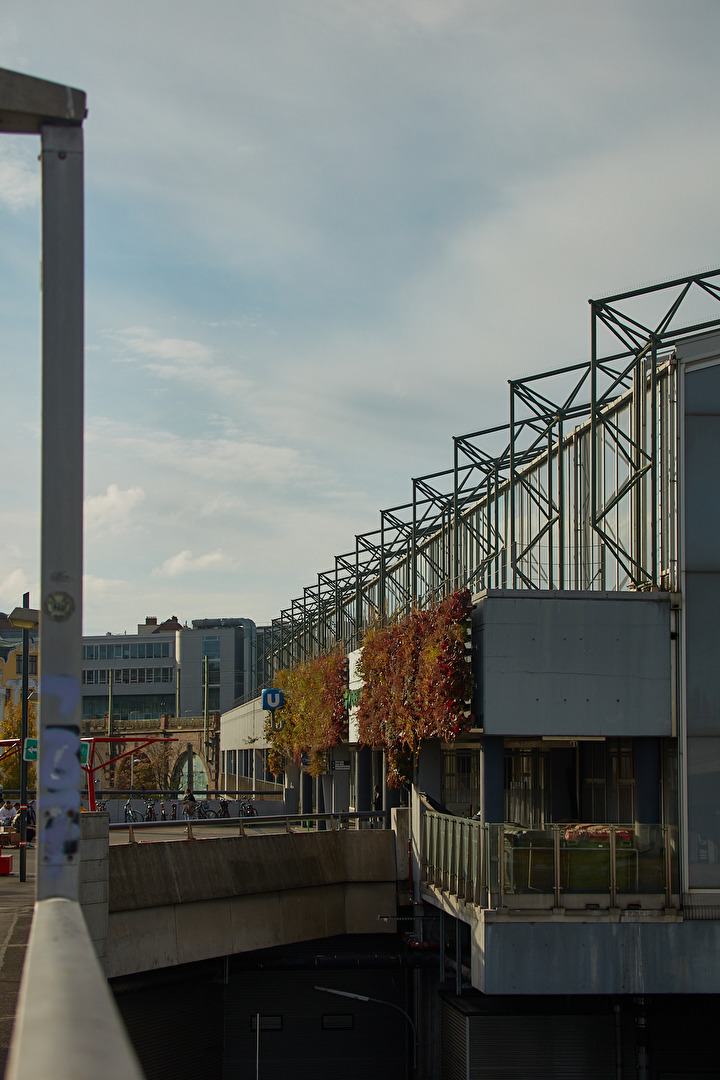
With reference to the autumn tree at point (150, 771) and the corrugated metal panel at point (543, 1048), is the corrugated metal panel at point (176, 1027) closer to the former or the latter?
the corrugated metal panel at point (543, 1048)

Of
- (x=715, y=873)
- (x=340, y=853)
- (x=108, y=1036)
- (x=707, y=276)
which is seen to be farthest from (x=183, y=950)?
(x=108, y=1036)

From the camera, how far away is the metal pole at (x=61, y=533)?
15.8ft

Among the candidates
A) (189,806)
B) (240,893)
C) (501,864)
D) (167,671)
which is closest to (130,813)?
(189,806)

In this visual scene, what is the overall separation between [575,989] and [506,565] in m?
12.8

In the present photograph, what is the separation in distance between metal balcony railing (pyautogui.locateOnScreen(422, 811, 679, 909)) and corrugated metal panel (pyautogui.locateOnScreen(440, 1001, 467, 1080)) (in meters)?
3.64

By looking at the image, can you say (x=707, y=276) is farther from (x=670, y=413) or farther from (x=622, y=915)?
(x=622, y=915)

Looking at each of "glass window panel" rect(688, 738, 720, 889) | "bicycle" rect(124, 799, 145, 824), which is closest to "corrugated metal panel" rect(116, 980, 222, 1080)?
"glass window panel" rect(688, 738, 720, 889)

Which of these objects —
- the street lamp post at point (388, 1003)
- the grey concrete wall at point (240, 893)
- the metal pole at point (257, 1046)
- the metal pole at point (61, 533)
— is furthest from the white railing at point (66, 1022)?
the metal pole at point (257, 1046)

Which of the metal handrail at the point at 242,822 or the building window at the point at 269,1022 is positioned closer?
the metal handrail at the point at 242,822

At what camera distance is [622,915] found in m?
18.2

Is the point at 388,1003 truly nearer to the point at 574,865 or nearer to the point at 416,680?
the point at 416,680

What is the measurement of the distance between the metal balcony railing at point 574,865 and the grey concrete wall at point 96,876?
606 cm

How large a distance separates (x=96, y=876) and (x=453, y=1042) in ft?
25.1

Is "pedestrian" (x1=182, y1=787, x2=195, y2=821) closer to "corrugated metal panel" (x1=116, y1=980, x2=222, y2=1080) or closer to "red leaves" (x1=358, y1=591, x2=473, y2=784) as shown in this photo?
"red leaves" (x1=358, y1=591, x2=473, y2=784)
